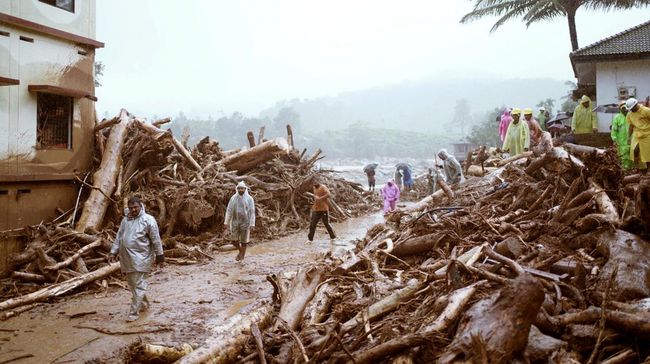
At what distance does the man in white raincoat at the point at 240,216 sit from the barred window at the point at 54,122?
15.5 feet

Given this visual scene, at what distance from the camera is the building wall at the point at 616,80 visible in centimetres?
1619

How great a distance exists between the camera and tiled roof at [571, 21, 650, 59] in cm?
1588

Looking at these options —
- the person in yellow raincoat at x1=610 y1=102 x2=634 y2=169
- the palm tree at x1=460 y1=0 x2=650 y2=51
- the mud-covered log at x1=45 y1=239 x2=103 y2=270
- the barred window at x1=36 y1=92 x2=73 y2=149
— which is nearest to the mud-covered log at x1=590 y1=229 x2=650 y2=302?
the person in yellow raincoat at x1=610 y1=102 x2=634 y2=169

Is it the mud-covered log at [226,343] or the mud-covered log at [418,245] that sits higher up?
the mud-covered log at [418,245]

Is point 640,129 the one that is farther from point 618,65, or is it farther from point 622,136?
point 618,65

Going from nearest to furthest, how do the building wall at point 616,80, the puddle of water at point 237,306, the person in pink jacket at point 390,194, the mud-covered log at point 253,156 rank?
the puddle of water at point 237,306 → the person in pink jacket at point 390,194 → the mud-covered log at point 253,156 → the building wall at point 616,80

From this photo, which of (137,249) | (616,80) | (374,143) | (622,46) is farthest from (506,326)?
(374,143)

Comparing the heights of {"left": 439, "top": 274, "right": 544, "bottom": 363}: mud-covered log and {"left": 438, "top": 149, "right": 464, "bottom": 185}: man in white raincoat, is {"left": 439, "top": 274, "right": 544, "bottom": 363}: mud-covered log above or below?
below

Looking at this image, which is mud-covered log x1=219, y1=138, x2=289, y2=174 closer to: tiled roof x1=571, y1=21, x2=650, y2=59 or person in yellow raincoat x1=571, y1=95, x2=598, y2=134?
person in yellow raincoat x1=571, y1=95, x2=598, y2=134

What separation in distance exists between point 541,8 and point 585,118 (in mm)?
11442

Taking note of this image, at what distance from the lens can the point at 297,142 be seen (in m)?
63.9

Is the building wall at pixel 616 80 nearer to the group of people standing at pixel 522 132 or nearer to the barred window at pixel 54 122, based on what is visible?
the group of people standing at pixel 522 132

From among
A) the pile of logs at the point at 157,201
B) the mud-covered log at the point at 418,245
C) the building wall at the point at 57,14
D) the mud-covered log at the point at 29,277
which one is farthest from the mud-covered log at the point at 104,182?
the mud-covered log at the point at 418,245

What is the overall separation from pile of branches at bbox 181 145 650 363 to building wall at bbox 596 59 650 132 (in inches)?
429
